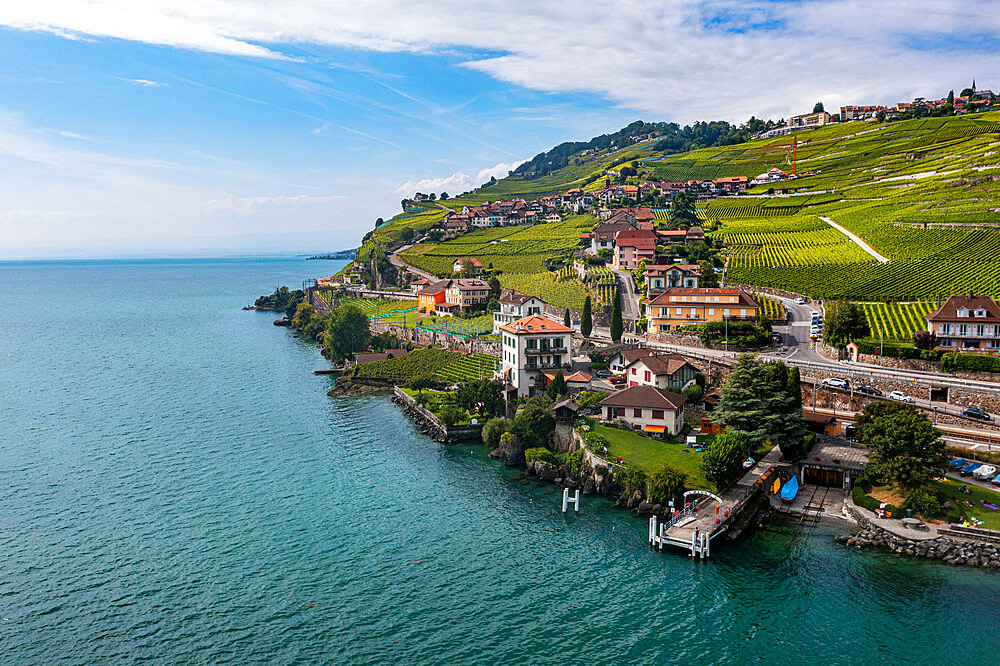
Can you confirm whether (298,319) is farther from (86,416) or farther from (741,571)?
(741,571)

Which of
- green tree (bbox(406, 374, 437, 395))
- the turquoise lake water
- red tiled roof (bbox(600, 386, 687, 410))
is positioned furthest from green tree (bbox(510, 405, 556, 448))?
green tree (bbox(406, 374, 437, 395))

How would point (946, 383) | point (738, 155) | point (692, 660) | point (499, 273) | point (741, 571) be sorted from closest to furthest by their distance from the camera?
point (692, 660) < point (741, 571) < point (946, 383) < point (499, 273) < point (738, 155)

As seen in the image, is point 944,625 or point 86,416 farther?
point 86,416

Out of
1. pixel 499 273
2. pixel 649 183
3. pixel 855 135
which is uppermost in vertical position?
pixel 855 135

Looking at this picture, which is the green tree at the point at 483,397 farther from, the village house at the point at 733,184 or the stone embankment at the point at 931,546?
the village house at the point at 733,184

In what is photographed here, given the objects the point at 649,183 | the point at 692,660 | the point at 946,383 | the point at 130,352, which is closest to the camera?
the point at 692,660

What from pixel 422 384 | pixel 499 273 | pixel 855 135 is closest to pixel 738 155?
pixel 855 135

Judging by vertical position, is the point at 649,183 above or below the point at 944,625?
above

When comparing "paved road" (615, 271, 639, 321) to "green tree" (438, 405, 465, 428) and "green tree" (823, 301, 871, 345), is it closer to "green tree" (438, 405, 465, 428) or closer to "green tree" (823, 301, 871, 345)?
"green tree" (823, 301, 871, 345)
